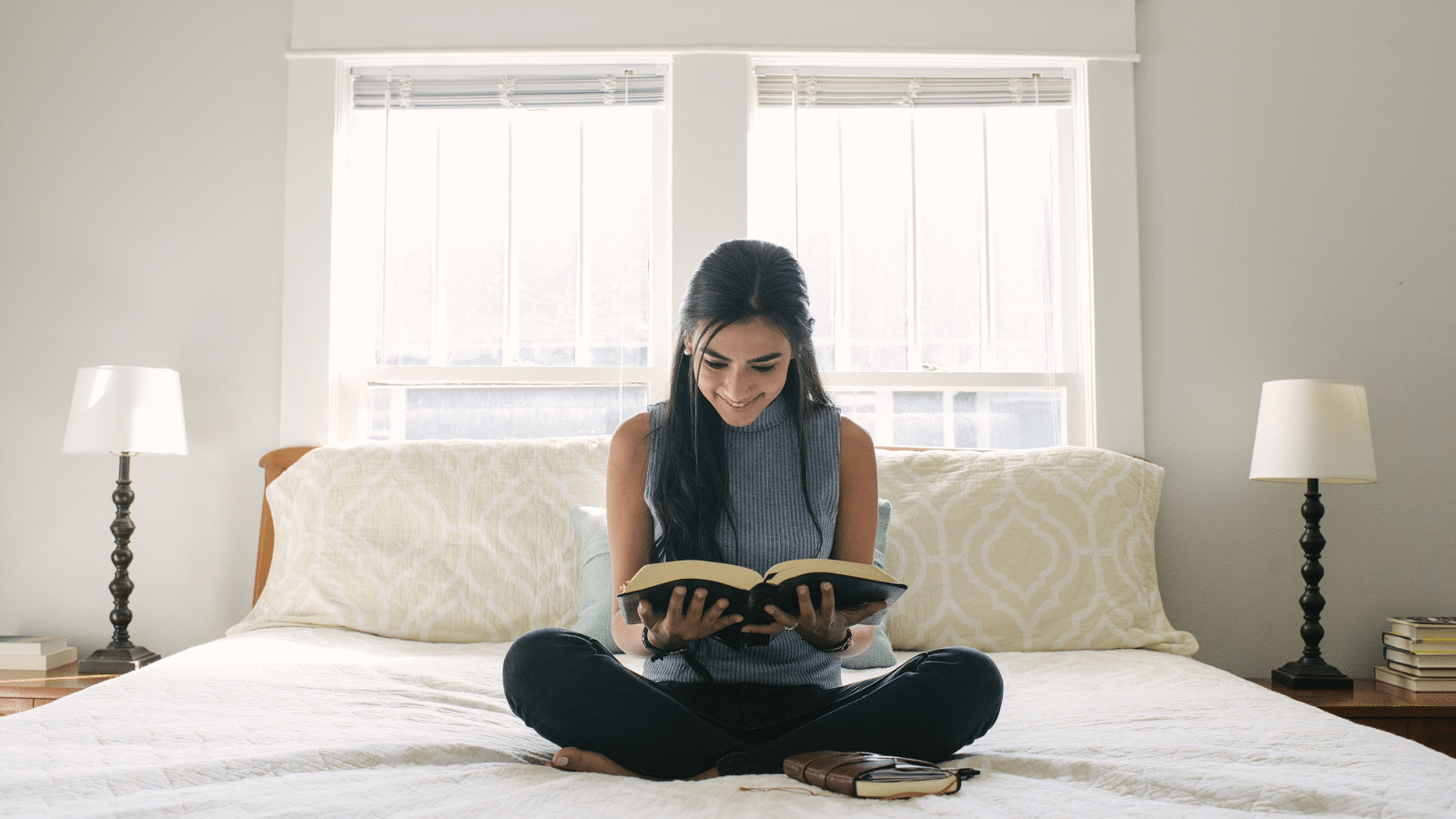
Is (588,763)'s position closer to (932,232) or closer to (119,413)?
(119,413)

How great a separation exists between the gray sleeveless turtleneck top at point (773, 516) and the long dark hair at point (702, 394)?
2 centimetres

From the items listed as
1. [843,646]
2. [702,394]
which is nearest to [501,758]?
[843,646]

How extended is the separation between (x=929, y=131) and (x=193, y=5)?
216 centimetres

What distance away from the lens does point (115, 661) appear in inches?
86.3

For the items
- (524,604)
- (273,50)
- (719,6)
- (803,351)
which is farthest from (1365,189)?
(273,50)

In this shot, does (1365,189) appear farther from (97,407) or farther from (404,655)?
(97,407)

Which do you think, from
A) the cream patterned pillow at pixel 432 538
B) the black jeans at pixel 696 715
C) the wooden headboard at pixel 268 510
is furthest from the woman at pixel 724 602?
the wooden headboard at pixel 268 510

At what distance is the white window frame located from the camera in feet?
8.09

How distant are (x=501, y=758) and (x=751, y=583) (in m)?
0.42

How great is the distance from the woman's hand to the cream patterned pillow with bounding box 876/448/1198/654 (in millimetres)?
846

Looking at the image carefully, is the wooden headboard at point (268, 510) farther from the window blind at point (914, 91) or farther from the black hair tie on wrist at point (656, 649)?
the window blind at point (914, 91)

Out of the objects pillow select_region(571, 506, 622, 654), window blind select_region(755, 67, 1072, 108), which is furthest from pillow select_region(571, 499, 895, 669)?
window blind select_region(755, 67, 1072, 108)

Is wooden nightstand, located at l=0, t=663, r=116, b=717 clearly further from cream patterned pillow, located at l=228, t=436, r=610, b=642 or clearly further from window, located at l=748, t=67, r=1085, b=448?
window, located at l=748, t=67, r=1085, b=448

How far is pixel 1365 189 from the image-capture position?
98.0 inches
